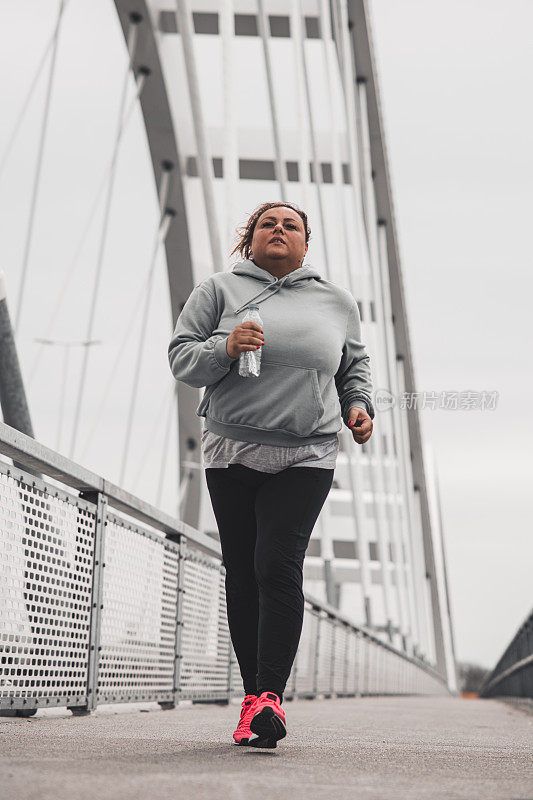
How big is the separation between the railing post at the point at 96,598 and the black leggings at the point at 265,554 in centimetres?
112

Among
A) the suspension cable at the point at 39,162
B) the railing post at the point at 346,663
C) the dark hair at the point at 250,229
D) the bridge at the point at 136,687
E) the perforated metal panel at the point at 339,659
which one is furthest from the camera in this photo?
the railing post at the point at 346,663

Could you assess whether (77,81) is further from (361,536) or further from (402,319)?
(402,319)

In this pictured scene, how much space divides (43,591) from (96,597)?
51cm

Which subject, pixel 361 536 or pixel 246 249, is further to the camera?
pixel 361 536

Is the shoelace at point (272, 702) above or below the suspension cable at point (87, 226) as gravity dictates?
below

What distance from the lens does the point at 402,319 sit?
25.9m

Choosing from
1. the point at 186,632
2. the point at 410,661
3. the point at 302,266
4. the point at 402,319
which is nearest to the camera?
the point at 302,266

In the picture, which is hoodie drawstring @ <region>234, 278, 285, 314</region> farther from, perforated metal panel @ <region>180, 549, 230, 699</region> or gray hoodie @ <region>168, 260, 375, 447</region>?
perforated metal panel @ <region>180, 549, 230, 699</region>

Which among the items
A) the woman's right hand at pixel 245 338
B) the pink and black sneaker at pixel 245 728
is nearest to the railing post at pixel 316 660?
the pink and black sneaker at pixel 245 728

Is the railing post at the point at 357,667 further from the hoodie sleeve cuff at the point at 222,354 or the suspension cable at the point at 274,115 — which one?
the hoodie sleeve cuff at the point at 222,354

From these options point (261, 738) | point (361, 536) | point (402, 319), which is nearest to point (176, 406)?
point (361, 536)

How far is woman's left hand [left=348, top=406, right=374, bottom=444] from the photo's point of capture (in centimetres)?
305

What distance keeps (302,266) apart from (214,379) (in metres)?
0.42

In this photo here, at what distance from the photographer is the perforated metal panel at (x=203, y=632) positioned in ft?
17.8
